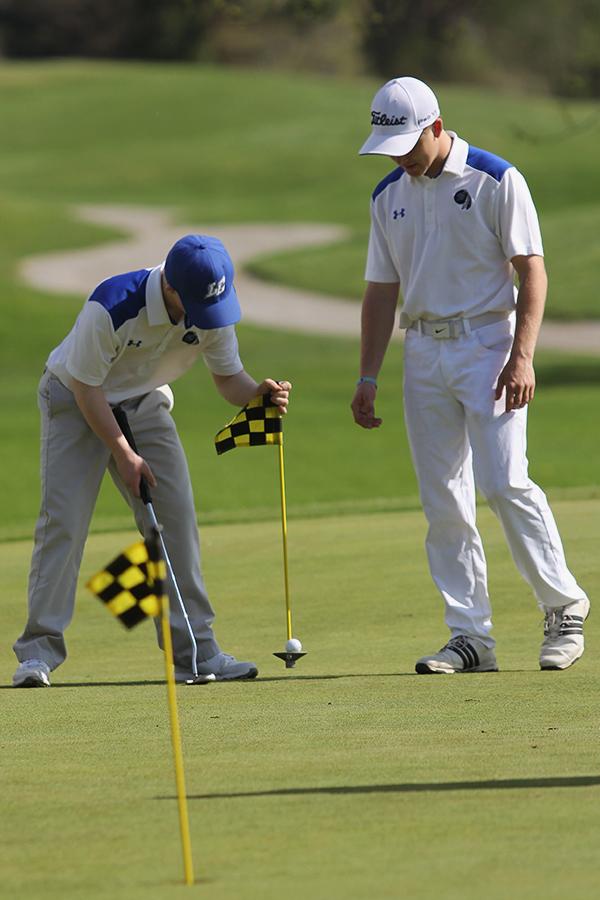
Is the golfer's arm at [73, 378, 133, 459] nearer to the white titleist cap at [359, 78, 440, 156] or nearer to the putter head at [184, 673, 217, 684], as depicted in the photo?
the putter head at [184, 673, 217, 684]

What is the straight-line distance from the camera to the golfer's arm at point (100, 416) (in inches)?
228

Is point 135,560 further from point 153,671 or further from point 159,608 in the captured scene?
point 153,671

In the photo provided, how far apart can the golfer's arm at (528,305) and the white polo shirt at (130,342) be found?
92cm

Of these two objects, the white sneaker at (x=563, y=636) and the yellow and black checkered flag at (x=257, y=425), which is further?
the yellow and black checkered flag at (x=257, y=425)

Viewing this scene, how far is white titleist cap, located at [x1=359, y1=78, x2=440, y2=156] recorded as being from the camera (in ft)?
18.7

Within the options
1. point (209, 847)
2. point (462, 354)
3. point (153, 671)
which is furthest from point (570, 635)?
point (209, 847)

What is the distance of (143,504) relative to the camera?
598 centimetres

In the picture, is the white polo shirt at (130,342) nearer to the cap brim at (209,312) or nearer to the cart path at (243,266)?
the cap brim at (209,312)

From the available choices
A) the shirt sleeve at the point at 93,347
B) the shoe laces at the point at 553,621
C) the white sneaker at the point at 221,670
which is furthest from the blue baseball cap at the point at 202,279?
the shoe laces at the point at 553,621

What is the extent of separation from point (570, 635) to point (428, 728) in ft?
4.07

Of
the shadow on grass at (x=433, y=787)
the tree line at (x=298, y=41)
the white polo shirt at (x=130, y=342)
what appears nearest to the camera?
the shadow on grass at (x=433, y=787)

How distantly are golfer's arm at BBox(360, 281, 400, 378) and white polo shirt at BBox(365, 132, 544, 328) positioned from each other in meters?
0.27

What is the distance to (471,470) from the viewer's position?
6074mm

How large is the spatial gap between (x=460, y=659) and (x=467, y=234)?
1.37 metres
